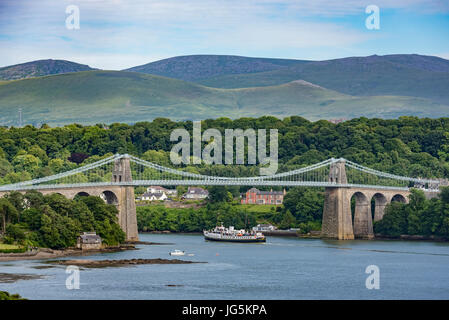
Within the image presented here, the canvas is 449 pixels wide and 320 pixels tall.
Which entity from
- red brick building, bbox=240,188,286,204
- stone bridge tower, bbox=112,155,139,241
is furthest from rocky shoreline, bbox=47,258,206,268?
red brick building, bbox=240,188,286,204

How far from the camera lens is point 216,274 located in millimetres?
44188

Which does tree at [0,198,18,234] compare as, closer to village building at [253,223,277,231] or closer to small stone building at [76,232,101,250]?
small stone building at [76,232,101,250]

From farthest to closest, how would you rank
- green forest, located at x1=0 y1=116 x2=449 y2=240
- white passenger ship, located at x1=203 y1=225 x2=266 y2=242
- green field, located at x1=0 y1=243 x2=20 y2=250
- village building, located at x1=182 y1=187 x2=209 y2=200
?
village building, located at x1=182 y1=187 x2=209 y2=200, green forest, located at x1=0 y1=116 x2=449 y2=240, white passenger ship, located at x1=203 y1=225 x2=266 y2=242, green field, located at x1=0 y1=243 x2=20 y2=250

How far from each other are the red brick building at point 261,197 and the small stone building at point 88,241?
29.6 m

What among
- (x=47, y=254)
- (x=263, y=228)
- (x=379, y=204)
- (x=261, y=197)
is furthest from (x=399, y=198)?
(x=47, y=254)

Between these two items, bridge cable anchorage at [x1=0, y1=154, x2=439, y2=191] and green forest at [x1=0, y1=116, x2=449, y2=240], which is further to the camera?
green forest at [x1=0, y1=116, x2=449, y2=240]

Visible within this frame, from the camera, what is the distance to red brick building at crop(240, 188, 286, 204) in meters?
83.1

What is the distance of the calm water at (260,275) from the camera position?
37.7 m

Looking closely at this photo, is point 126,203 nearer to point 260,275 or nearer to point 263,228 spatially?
point 263,228

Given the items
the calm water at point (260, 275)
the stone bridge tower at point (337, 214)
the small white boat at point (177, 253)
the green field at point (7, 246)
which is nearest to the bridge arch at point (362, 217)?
the stone bridge tower at point (337, 214)

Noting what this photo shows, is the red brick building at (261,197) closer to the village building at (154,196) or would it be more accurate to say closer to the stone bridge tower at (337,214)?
the village building at (154,196)

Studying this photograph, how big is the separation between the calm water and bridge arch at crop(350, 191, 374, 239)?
10.8 meters

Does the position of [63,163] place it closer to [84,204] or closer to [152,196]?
[152,196]

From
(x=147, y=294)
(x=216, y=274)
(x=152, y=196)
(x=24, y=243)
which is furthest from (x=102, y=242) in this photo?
(x=152, y=196)
